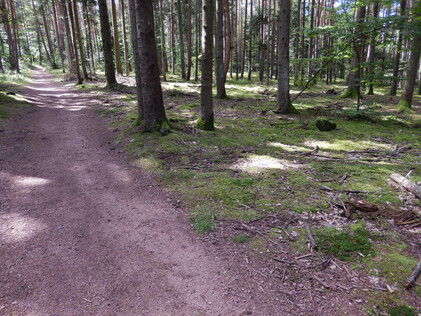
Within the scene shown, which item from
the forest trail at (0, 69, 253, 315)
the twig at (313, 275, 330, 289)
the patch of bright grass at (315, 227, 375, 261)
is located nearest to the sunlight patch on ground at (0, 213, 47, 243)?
the forest trail at (0, 69, 253, 315)

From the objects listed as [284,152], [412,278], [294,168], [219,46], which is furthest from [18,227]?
[219,46]

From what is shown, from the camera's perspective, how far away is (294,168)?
643 centimetres

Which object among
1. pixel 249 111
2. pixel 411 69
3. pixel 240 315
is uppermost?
pixel 411 69

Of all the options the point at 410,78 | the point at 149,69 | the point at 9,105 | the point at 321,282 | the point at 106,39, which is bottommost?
the point at 321,282

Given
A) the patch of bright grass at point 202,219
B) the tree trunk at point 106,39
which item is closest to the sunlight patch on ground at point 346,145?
the patch of bright grass at point 202,219

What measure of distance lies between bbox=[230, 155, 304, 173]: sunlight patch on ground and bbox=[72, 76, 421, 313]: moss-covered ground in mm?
26

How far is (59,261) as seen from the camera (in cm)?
353

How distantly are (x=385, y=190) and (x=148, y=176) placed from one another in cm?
527

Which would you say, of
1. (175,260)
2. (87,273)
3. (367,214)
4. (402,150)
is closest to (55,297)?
(87,273)

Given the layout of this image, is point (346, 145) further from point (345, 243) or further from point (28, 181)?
point (28, 181)

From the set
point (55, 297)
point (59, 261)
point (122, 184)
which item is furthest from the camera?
point (122, 184)

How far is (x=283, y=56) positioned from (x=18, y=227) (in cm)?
1141

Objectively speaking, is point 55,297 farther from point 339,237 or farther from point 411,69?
point 411,69

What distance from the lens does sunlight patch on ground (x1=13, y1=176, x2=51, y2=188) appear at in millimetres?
5750
